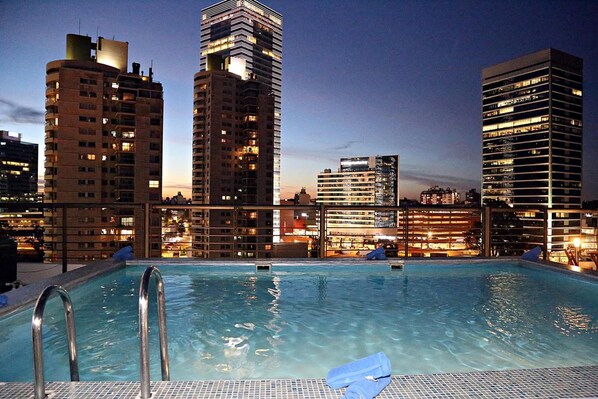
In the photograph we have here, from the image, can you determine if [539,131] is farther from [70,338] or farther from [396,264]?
[70,338]

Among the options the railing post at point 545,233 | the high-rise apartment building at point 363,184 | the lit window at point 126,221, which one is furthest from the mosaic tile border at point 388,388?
the high-rise apartment building at point 363,184

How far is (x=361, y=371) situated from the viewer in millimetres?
1481

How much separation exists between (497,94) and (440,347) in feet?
341

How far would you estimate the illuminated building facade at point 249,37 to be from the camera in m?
89.4

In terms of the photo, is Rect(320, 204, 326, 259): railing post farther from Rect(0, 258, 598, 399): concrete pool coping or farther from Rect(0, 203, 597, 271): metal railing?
Rect(0, 258, 598, 399): concrete pool coping

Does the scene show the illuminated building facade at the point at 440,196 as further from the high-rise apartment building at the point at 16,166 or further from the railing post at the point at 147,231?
the railing post at the point at 147,231

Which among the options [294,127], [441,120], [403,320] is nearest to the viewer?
[403,320]

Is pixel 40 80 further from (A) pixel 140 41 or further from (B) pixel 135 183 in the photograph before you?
(B) pixel 135 183

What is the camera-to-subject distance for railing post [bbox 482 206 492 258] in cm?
602

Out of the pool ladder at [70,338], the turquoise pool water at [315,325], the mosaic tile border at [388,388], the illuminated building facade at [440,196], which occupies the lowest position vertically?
the turquoise pool water at [315,325]

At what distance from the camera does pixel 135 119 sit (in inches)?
1778

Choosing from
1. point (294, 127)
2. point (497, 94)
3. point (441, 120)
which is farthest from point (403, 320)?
point (497, 94)

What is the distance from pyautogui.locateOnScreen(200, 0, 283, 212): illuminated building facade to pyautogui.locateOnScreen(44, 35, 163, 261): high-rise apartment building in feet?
137

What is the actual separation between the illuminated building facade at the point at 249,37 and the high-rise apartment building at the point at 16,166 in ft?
170
